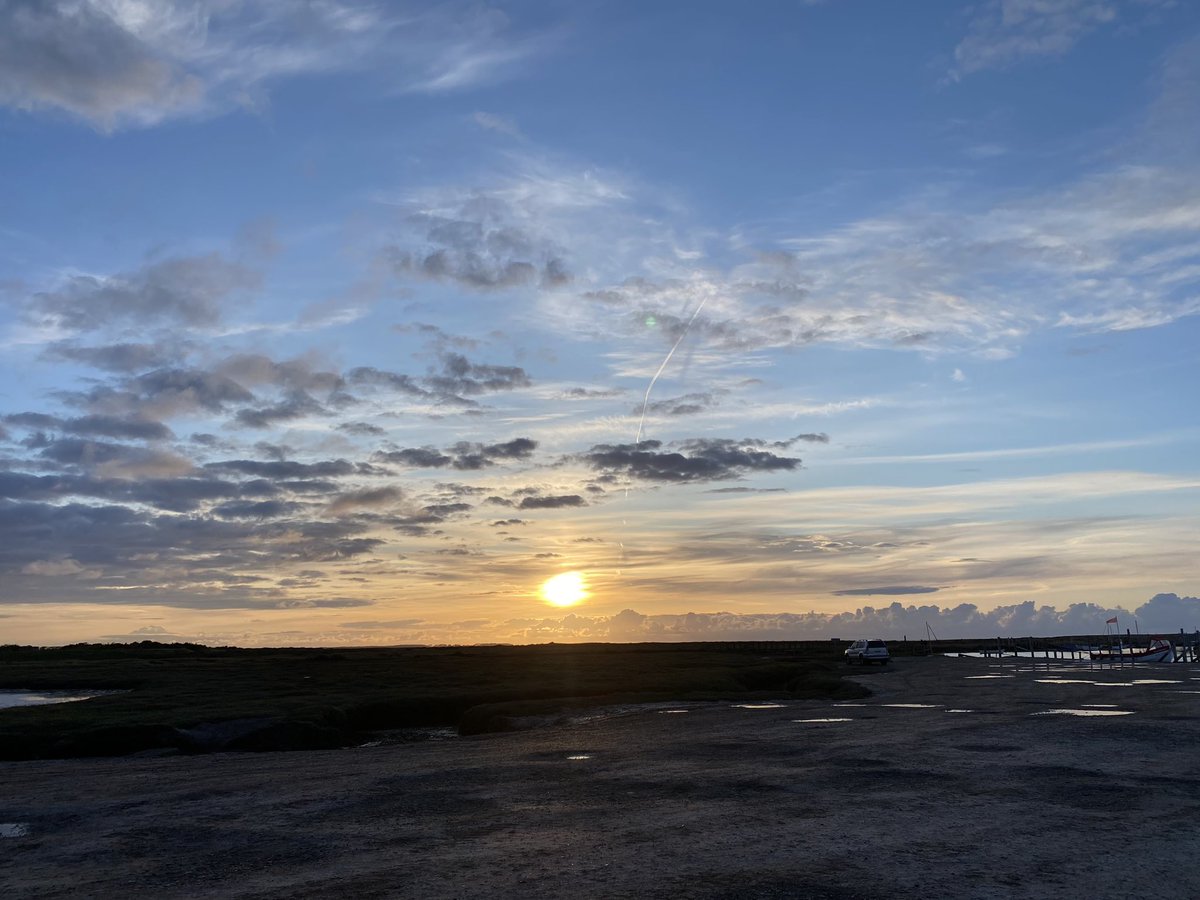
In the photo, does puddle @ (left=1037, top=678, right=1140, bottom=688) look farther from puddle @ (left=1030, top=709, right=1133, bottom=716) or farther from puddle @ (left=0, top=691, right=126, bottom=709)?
puddle @ (left=0, top=691, right=126, bottom=709)

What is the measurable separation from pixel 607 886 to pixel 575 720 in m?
29.3

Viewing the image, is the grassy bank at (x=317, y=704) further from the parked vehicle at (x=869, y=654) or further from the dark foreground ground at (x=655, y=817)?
the parked vehicle at (x=869, y=654)

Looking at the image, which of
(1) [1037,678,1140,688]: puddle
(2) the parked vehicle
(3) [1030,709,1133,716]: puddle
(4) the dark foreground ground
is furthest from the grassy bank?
(2) the parked vehicle

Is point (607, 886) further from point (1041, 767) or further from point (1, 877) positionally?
point (1041, 767)

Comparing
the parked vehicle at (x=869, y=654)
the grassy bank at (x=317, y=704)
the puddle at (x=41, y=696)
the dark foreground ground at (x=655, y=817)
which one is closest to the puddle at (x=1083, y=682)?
the grassy bank at (x=317, y=704)

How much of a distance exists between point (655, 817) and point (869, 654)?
7719 cm

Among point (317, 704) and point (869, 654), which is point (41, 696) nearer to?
point (317, 704)

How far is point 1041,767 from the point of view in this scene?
70.5ft

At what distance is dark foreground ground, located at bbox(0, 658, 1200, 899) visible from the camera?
42.5 ft

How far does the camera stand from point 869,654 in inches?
3526

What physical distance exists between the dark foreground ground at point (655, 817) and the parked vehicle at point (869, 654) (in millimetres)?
59481

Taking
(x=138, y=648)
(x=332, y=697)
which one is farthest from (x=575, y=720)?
(x=138, y=648)

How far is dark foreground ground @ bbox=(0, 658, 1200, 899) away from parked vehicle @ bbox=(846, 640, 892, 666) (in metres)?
59.5

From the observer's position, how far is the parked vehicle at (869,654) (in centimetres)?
8950
